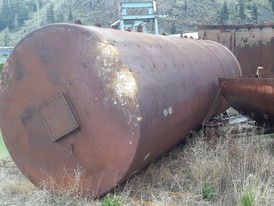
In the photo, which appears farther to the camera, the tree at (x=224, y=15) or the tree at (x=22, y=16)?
the tree at (x=22, y=16)

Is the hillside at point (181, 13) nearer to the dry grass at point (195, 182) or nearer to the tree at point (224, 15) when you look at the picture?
the tree at point (224, 15)

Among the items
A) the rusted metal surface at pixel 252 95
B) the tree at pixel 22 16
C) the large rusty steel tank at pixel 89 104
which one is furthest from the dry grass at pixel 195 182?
the tree at pixel 22 16

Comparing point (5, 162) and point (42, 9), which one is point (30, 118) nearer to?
point (5, 162)

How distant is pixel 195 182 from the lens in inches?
165

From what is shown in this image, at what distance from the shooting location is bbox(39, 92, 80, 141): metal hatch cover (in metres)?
3.76

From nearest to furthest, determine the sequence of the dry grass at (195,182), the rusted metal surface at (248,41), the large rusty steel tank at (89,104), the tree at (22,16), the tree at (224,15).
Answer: the large rusty steel tank at (89,104) → the dry grass at (195,182) → the rusted metal surface at (248,41) → the tree at (224,15) → the tree at (22,16)

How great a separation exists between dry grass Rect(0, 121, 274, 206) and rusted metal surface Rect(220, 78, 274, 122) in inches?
Result: 15.8

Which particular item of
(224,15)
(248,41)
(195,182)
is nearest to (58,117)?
(195,182)

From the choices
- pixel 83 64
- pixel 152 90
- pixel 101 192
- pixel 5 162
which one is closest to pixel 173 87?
pixel 152 90

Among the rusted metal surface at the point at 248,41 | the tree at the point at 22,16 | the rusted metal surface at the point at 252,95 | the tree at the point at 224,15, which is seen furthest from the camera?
the tree at the point at 22,16

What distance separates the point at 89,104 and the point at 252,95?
6.87 ft

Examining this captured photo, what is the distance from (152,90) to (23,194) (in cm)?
180

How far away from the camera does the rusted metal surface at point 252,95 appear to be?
4523mm

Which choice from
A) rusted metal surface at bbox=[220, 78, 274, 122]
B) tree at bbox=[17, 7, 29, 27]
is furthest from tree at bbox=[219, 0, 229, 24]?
tree at bbox=[17, 7, 29, 27]
